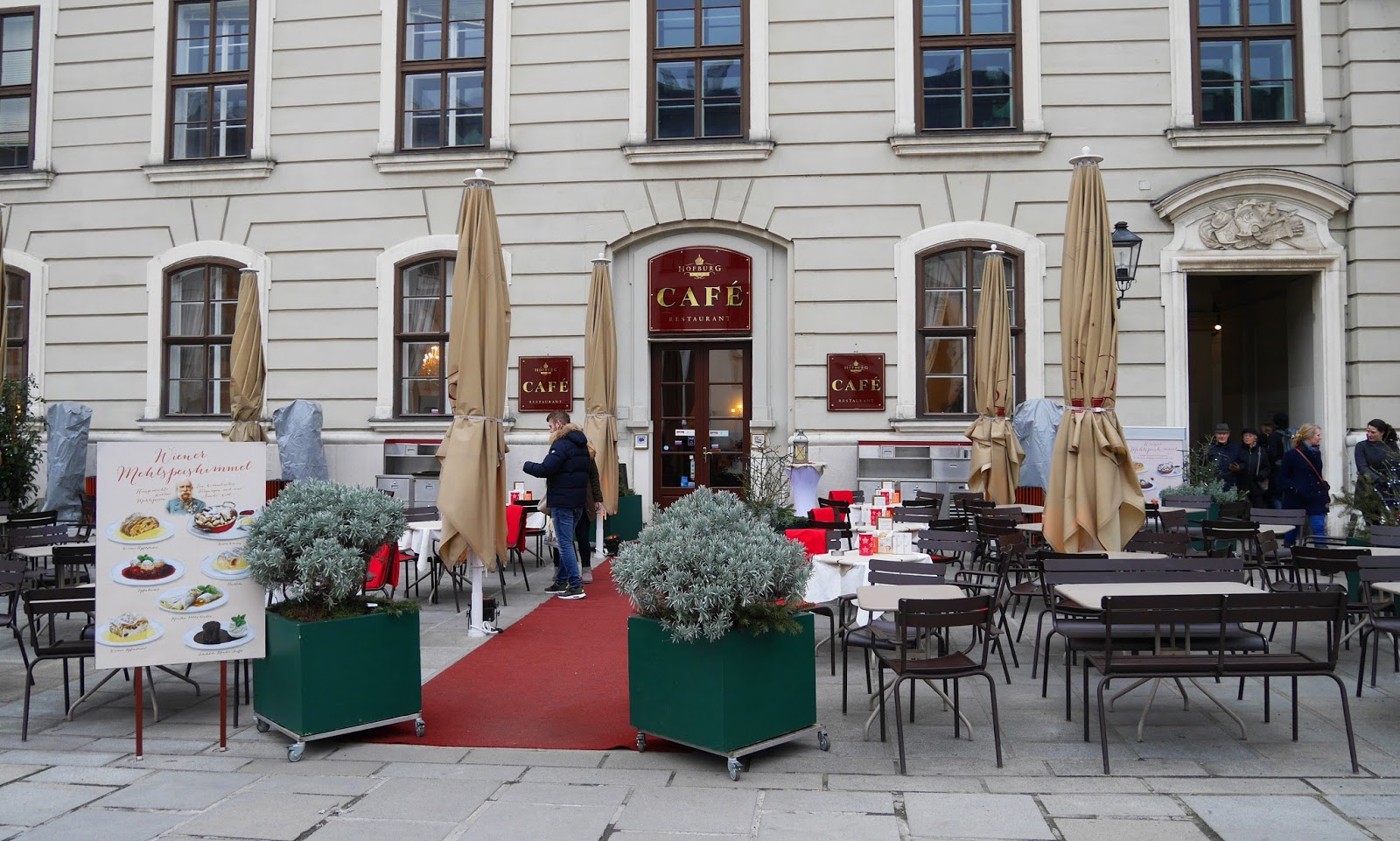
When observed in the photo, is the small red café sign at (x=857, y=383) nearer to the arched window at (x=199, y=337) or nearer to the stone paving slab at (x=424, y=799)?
the arched window at (x=199, y=337)

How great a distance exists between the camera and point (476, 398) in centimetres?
855

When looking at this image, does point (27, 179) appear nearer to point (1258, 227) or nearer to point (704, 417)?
point (704, 417)

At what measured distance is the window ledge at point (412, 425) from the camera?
15.7 meters

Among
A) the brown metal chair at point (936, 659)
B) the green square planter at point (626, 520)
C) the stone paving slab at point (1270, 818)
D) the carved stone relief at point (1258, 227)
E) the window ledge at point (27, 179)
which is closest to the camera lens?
the stone paving slab at point (1270, 818)

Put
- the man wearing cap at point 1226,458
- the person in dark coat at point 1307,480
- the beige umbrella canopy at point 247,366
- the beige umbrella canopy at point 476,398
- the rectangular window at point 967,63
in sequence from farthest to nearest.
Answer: the rectangular window at point 967,63, the man wearing cap at point 1226,458, the beige umbrella canopy at point 247,366, the person in dark coat at point 1307,480, the beige umbrella canopy at point 476,398

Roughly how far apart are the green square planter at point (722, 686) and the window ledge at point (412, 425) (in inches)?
413

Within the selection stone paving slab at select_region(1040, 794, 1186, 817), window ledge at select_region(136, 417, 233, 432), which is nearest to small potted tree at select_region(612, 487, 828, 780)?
stone paving slab at select_region(1040, 794, 1186, 817)

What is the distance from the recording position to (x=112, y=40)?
55.8ft

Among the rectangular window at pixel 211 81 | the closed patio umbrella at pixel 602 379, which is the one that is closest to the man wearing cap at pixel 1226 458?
the closed patio umbrella at pixel 602 379

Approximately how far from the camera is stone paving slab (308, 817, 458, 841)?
441cm

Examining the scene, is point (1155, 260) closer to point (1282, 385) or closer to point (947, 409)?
point (947, 409)

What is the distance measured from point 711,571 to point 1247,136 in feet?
41.6

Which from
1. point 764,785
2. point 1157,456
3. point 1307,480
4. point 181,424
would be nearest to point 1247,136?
point 1157,456

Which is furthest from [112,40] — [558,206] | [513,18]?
[558,206]
